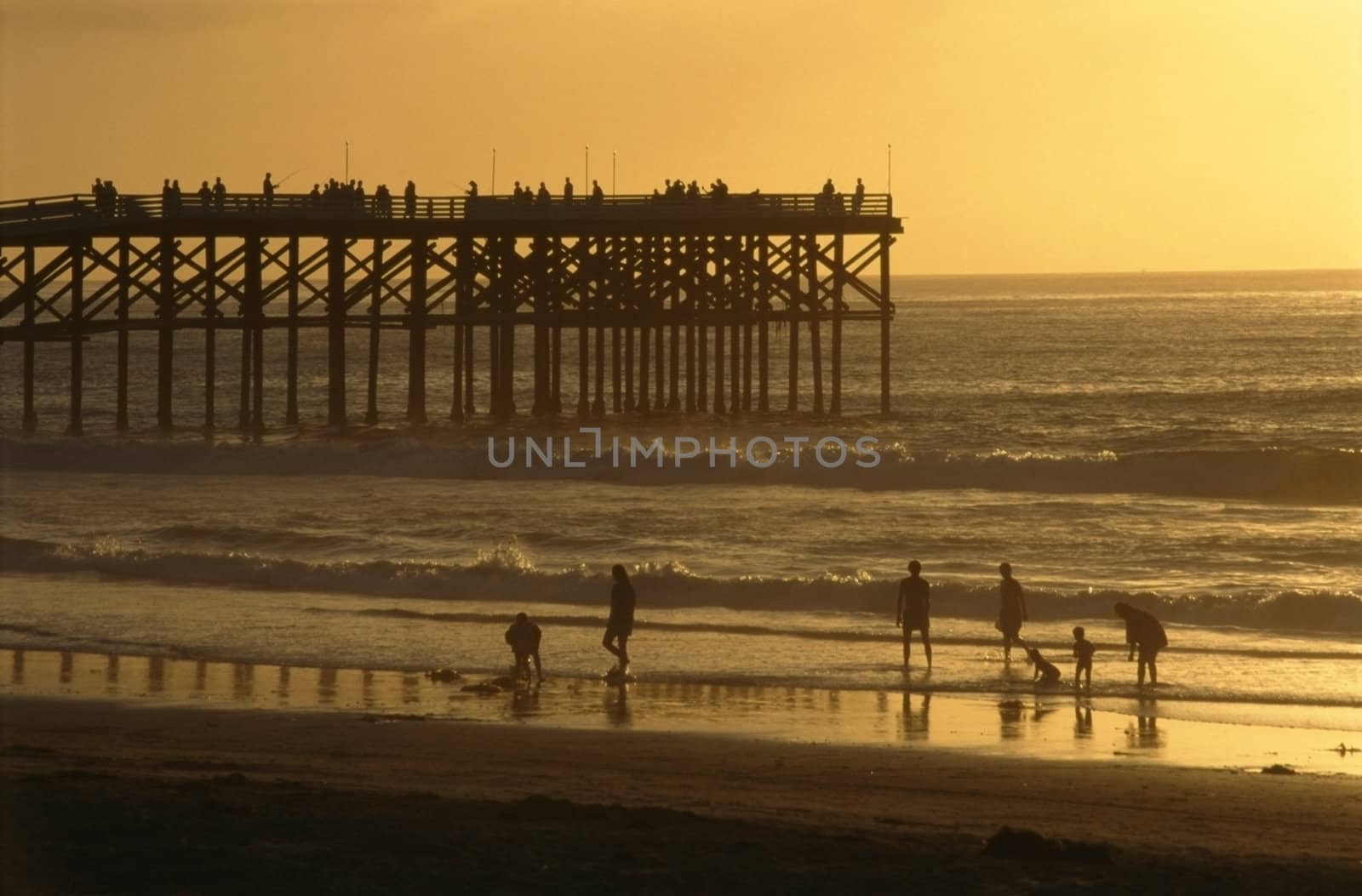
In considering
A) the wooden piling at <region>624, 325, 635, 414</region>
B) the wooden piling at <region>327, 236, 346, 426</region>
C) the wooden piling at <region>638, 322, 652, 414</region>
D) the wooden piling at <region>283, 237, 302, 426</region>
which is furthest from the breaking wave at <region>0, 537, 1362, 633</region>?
the wooden piling at <region>624, 325, 635, 414</region>

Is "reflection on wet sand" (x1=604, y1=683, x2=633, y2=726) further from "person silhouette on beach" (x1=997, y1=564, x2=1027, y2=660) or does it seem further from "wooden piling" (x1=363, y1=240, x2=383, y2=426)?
"wooden piling" (x1=363, y1=240, x2=383, y2=426)

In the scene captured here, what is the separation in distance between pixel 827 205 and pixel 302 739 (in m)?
28.9

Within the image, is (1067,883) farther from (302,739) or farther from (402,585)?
(402,585)

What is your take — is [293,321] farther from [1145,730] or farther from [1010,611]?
[1145,730]

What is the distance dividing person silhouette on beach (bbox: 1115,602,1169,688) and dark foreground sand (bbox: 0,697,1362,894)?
3780 mm

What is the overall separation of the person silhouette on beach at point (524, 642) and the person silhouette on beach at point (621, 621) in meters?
0.74

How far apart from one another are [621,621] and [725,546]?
32.5ft

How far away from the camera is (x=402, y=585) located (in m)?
24.0

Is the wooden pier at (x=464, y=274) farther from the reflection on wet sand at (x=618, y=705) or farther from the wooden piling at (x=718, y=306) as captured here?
the reflection on wet sand at (x=618, y=705)

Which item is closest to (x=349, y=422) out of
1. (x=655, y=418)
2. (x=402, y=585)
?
(x=655, y=418)

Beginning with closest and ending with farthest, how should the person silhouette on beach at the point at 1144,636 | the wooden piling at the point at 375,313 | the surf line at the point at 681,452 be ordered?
the person silhouette on beach at the point at 1144,636 < the surf line at the point at 681,452 < the wooden piling at the point at 375,313

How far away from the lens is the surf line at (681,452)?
3719cm

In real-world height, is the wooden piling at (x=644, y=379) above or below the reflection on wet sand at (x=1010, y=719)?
above

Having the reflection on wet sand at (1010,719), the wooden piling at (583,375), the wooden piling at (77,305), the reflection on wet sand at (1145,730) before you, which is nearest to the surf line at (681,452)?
the wooden piling at (583,375)
